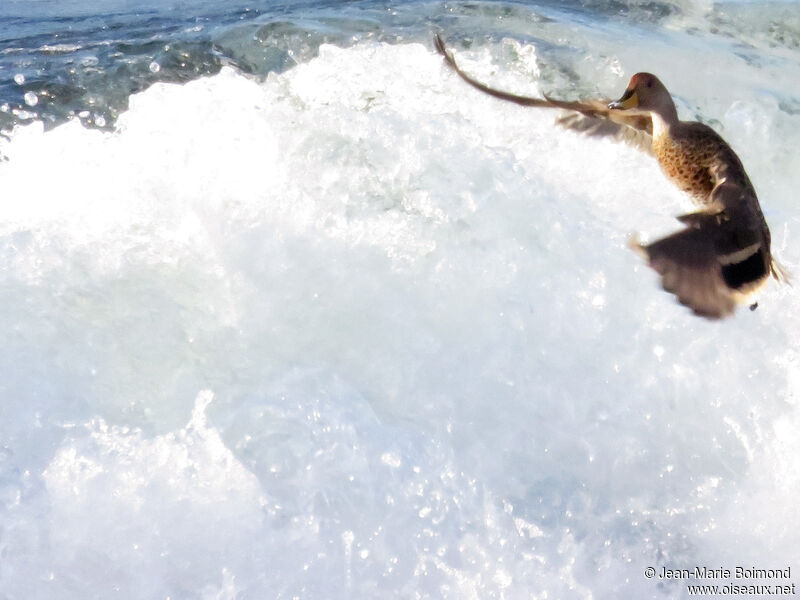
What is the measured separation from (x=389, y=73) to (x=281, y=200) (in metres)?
0.94

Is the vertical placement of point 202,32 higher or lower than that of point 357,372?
higher

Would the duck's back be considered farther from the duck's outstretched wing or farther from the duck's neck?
the duck's outstretched wing

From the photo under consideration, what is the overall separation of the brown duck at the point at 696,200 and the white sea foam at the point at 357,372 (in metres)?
0.25

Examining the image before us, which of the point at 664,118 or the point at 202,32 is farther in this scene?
the point at 202,32

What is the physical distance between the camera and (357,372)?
236 cm

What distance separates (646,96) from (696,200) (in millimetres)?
321

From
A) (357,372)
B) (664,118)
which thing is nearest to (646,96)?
(664,118)

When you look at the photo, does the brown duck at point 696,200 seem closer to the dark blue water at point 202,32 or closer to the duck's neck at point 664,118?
the duck's neck at point 664,118

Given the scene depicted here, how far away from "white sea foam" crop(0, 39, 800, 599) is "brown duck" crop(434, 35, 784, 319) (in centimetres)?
25

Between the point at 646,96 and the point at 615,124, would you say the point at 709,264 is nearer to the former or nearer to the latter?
the point at 646,96

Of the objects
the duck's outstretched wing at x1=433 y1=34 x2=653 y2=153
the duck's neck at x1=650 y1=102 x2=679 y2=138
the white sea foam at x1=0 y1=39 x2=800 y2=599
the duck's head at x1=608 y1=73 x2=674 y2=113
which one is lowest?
the white sea foam at x1=0 y1=39 x2=800 y2=599

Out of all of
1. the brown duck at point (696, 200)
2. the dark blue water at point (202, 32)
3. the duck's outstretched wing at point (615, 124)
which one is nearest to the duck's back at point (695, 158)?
the brown duck at point (696, 200)

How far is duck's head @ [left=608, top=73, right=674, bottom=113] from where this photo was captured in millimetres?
2438

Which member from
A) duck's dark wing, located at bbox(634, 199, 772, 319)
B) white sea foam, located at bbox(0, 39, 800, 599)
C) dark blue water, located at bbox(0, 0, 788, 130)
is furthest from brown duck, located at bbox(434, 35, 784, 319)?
dark blue water, located at bbox(0, 0, 788, 130)
